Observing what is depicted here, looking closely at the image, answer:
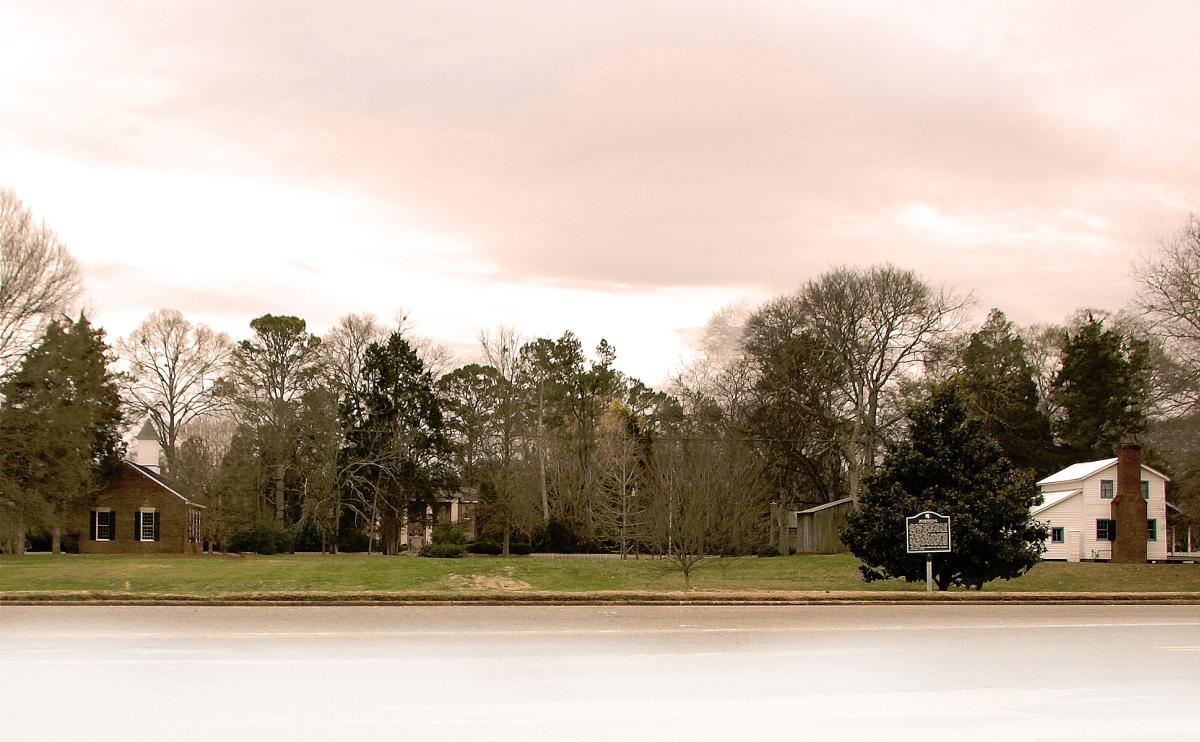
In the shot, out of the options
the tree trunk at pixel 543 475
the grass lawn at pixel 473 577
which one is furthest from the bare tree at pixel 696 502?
the tree trunk at pixel 543 475

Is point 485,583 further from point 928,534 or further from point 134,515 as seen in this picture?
point 134,515

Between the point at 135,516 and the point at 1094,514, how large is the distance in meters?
48.1

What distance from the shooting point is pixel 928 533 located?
85.5 feet

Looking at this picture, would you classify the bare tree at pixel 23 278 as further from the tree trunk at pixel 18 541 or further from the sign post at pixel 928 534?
the sign post at pixel 928 534

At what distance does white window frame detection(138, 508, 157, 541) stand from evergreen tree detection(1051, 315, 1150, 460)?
5336cm

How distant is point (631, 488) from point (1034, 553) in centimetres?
2268

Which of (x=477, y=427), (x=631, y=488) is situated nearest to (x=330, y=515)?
(x=477, y=427)

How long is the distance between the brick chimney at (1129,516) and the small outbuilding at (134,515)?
4518 centimetres

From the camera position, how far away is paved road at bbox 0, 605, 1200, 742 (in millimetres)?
8539

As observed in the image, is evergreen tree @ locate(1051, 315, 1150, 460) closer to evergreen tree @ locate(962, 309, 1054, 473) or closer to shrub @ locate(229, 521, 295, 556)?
evergreen tree @ locate(962, 309, 1054, 473)

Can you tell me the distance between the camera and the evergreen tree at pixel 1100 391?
2633 inches

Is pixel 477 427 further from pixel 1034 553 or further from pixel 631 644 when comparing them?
pixel 631 644

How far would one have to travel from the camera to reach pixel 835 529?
6588cm

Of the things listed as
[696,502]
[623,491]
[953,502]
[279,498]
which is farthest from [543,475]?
[953,502]
